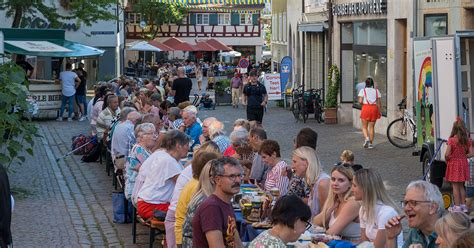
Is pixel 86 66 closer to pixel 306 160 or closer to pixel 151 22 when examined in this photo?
pixel 306 160

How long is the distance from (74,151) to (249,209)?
518 inches

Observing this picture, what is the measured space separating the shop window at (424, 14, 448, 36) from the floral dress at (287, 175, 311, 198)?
Answer: 1328 centimetres

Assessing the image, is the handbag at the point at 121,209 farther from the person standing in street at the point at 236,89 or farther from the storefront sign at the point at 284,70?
the person standing in street at the point at 236,89

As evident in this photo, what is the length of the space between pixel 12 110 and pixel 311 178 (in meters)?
6.94

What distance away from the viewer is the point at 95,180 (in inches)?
731

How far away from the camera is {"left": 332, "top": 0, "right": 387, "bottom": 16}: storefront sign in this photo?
2745 centimetres

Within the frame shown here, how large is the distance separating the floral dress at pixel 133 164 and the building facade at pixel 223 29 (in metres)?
87.8

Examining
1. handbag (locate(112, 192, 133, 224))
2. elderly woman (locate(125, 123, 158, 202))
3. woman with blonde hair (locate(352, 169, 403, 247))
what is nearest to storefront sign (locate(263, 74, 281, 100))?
handbag (locate(112, 192, 133, 224))

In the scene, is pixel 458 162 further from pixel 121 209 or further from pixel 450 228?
pixel 450 228

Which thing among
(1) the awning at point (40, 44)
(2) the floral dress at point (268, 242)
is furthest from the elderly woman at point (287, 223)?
(1) the awning at point (40, 44)

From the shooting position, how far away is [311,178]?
9.78 meters

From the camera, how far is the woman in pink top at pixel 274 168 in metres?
11.1

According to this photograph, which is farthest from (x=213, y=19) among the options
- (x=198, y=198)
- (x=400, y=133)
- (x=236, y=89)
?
(x=198, y=198)

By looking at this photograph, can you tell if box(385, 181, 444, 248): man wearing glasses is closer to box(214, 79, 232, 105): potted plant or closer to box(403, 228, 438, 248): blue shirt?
box(403, 228, 438, 248): blue shirt
